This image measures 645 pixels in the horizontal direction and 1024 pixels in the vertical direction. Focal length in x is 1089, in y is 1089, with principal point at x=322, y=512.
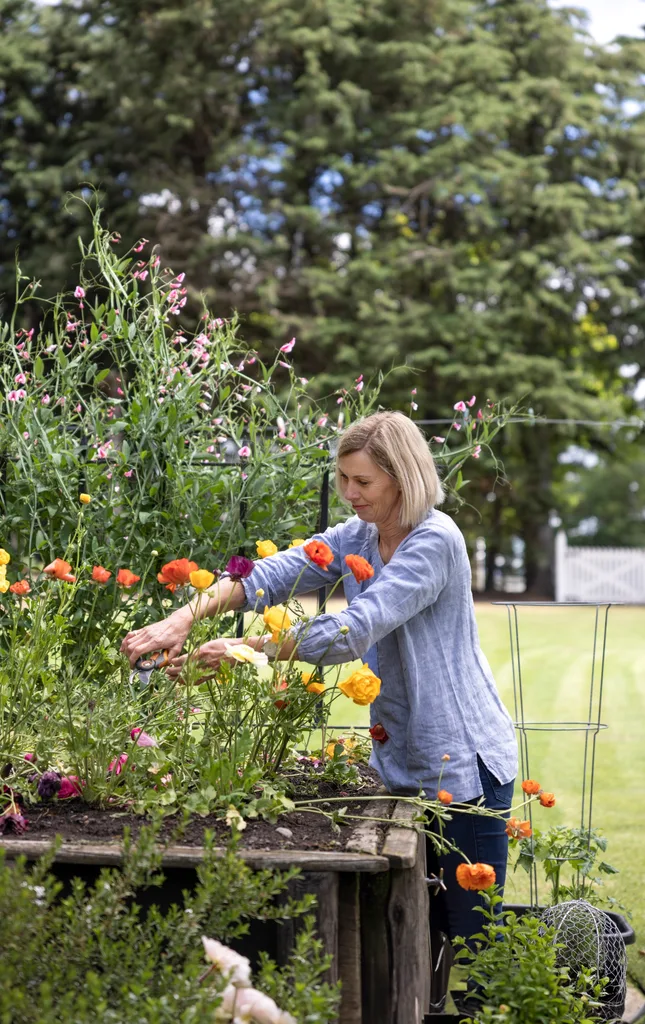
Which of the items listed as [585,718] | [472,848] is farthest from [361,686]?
[585,718]

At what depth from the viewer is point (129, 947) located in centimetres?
138

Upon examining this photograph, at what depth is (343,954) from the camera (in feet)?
5.41

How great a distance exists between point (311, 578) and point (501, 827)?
0.62 m

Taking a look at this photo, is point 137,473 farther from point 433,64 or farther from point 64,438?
point 433,64

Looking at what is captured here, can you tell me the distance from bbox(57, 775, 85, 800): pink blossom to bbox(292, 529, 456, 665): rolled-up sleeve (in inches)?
17.8

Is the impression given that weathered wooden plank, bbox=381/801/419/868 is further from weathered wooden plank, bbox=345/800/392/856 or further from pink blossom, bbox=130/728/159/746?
pink blossom, bbox=130/728/159/746

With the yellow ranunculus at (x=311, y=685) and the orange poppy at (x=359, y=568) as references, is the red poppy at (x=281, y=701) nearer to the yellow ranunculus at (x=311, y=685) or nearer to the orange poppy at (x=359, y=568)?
the yellow ranunculus at (x=311, y=685)

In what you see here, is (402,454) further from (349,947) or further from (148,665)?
(349,947)

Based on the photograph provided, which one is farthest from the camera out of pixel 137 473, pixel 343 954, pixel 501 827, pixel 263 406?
pixel 263 406

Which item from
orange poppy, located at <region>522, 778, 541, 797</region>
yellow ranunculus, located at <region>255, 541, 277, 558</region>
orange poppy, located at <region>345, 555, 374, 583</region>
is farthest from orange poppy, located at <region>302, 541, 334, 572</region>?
orange poppy, located at <region>522, 778, 541, 797</region>

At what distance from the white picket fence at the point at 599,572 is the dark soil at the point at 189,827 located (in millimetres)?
20280

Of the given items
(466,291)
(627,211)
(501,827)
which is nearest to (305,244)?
(466,291)

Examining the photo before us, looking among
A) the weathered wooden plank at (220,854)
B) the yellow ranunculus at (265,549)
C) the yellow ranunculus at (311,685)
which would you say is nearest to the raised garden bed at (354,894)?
the weathered wooden plank at (220,854)

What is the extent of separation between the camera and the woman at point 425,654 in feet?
6.60
